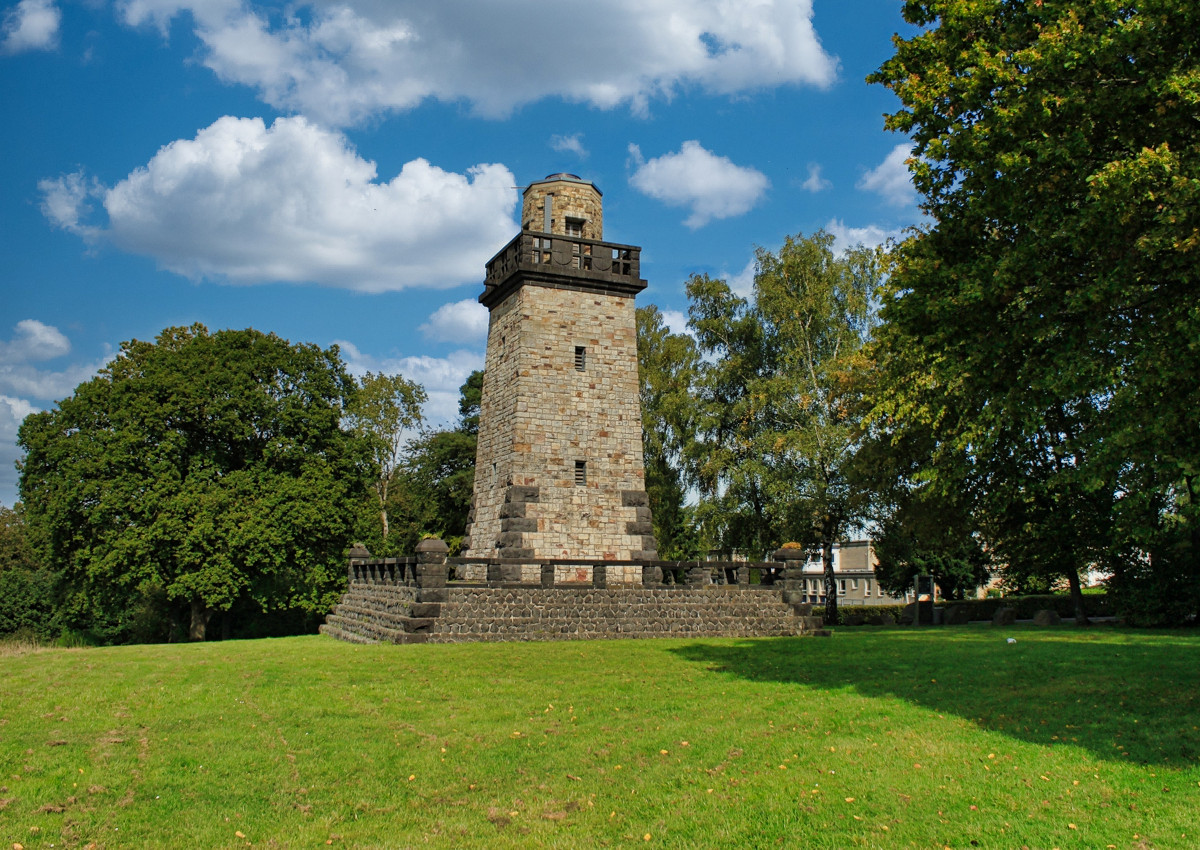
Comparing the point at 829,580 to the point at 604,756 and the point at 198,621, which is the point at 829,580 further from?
the point at 604,756

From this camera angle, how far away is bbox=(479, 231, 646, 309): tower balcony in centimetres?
2239

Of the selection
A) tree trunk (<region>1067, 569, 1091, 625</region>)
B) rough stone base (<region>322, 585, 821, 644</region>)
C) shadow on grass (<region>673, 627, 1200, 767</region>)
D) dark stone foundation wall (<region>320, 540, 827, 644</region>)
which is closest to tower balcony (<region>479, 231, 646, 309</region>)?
dark stone foundation wall (<region>320, 540, 827, 644</region>)

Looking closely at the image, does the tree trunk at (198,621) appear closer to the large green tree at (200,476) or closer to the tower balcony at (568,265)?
the large green tree at (200,476)

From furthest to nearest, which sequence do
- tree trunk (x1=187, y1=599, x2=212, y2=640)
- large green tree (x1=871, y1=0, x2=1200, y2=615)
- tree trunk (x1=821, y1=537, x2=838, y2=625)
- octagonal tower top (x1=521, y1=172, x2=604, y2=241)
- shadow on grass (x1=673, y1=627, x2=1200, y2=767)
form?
tree trunk (x1=821, y1=537, x2=838, y2=625), tree trunk (x1=187, y1=599, x2=212, y2=640), octagonal tower top (x1=521, y1=172, x2=604, y2=241), large green tree (x1=871, y1=0, x2=1200, y2=615), shadow on grass (x1=673, y1=627, x2=1200, y2=767)

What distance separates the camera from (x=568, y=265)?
2266 centimetres

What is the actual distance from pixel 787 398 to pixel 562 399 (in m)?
12.8

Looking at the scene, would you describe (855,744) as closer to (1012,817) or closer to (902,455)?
(1012,817)

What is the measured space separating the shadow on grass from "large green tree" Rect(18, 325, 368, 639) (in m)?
16.5

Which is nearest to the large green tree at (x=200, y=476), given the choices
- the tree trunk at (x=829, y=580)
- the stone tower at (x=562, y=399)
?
the stone tower at (x=562, y=399)

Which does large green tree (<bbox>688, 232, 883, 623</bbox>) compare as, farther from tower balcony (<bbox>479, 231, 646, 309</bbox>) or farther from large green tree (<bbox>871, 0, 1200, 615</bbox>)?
large green tree (<bbox>871, 0, 1200, 615</bbox>)

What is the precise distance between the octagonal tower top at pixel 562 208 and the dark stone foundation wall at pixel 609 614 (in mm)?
10468

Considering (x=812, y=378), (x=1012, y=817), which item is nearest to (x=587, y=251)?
(x=812, y=378)

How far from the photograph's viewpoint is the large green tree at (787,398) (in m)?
29.8

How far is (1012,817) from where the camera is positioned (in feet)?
19.7
